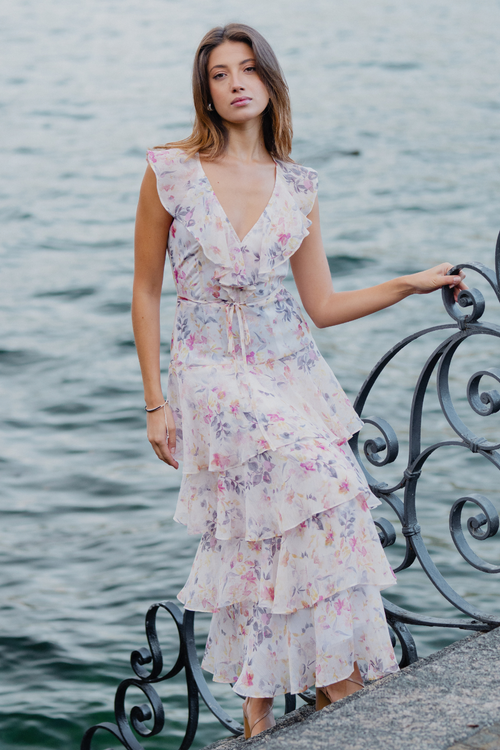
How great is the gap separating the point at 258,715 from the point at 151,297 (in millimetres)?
939

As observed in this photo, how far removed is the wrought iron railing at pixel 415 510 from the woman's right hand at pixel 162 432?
362mm

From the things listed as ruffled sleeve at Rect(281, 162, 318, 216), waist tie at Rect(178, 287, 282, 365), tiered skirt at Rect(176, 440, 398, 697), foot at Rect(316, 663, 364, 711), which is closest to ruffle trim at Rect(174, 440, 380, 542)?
tiered skirt at Rect(176, 440, 398, 697)

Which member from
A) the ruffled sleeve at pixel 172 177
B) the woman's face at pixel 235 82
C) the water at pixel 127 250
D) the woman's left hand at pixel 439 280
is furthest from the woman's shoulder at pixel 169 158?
the water at pixel 127 250

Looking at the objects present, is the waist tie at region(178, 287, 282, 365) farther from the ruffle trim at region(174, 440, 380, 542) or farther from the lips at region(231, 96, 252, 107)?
the lips at region(231, 96, 252, 107)

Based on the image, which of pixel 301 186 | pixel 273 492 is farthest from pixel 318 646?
pixel 301 186

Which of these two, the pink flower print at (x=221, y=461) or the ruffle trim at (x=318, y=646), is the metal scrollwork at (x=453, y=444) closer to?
the ruffle trim at (x=318, y=646)

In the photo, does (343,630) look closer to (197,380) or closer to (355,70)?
(197,380)

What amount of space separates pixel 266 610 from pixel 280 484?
0.92 ft

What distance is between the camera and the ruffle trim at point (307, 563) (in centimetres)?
212

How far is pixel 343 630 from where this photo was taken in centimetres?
213

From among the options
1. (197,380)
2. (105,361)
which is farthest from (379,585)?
(105,361)

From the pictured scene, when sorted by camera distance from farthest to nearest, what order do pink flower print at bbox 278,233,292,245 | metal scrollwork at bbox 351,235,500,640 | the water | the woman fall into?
the water → pink flower print at bbox 278,233,292,245 → the woman → metal scrollwork at bbox 351,235,500,640

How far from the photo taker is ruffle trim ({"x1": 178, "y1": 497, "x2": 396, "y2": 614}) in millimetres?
2117

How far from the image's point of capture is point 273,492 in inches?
84.8
